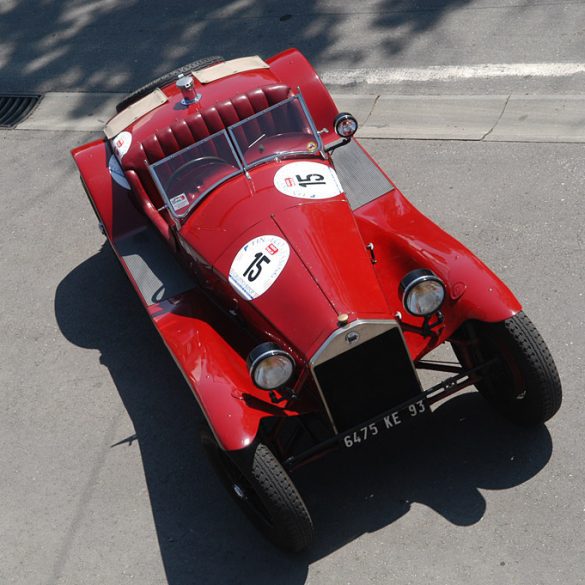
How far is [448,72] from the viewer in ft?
29.9

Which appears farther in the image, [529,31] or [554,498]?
[529,31]

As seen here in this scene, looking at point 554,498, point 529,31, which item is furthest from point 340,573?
point 529,31

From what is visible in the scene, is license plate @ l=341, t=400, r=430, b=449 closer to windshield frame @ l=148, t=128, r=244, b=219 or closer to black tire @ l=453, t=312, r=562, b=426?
black tire @ l=453, t=312, r=562, b=426

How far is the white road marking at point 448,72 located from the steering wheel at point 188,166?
3.40 meters

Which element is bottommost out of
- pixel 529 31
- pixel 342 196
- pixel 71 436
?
pixel 529 31

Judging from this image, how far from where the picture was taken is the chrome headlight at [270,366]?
5000 millimetres

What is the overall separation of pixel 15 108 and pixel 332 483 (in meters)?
6.56

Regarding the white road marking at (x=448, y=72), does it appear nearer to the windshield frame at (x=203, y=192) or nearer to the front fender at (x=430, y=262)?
the front fender at (x=430, y=262)

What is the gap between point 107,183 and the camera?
7.12m

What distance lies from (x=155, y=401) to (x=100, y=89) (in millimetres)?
4897

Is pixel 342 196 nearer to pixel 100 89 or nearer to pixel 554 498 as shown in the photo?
pixel 554 498

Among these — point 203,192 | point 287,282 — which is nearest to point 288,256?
point 287,282

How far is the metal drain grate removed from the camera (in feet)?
33.2

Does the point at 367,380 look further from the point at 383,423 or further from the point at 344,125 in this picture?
the point at 344,125
